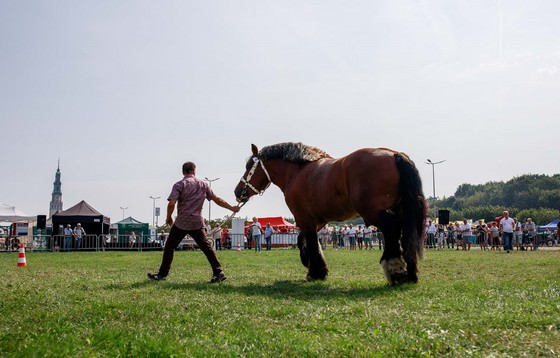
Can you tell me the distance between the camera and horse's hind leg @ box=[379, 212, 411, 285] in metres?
7.77

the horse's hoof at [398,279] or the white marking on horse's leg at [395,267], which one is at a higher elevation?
the white marking on horse's leg at [395,267]

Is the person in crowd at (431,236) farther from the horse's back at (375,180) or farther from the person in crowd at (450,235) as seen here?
the horse's back at (375,180)

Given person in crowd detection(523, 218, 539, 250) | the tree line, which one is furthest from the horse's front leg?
the tree line

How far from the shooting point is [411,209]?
7.78 meters

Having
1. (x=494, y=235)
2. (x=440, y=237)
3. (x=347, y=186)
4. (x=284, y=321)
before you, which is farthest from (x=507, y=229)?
(x=284, y=321)

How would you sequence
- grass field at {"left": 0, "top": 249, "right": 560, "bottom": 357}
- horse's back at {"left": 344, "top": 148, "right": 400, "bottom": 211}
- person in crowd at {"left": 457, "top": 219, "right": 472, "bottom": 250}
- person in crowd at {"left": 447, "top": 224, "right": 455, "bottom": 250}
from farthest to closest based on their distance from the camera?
person in crowd at {"left": 447, "top": 224, "right": 455, "bottom": 250} < person in crowd at {"left": 457, "top": 219, "right": 472, "bottom": 250} < horse's back at {"left": 344, "top": 148, "right": 400, "bottom": 211} < grass field at {"left": 0, "top": 249, "right": 560, "bottom": 357}

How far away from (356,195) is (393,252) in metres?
1.10

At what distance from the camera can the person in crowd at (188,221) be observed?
367 inches

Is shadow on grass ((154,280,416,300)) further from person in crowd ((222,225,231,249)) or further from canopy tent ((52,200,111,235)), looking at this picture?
canopy tent ((52,200,111,235))

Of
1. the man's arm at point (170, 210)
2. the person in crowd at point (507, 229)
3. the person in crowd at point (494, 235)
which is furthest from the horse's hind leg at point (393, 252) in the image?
the person in crowd at point (494, 235)

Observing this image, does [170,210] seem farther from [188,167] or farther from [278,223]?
[278,223]

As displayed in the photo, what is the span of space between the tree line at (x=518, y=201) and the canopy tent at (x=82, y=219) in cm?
7261

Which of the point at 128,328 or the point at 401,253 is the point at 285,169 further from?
the point at 128,328

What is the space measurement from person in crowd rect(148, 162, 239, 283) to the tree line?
91425 millimetres
